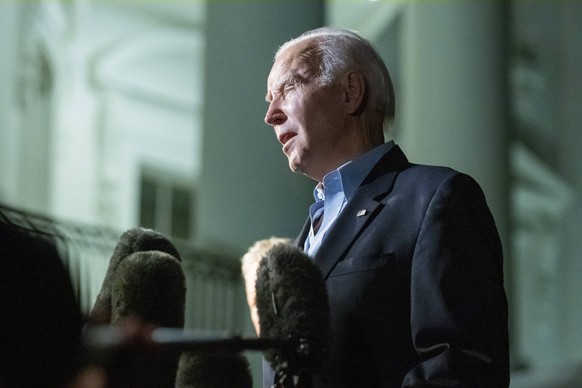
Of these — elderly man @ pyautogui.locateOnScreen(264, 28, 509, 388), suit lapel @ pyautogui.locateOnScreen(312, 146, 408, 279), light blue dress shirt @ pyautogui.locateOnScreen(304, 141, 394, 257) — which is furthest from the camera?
light blue dress shirt @ pyautogui.locateOnScreen(304, 141, 394, 257)

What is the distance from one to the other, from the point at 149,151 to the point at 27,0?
623cm

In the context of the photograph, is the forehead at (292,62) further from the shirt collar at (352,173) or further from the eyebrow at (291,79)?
the shirt collar at (352,173)

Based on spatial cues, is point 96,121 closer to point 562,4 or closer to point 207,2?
point 562,4

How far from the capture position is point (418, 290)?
247 centimetres

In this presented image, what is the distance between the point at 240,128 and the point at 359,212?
5.22 metres

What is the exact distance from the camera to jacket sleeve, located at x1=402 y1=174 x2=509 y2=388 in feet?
7.74

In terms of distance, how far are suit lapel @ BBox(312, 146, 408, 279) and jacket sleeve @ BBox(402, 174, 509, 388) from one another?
16 cm

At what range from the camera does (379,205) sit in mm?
2674

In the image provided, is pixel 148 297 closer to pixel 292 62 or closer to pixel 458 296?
pixel 458 296

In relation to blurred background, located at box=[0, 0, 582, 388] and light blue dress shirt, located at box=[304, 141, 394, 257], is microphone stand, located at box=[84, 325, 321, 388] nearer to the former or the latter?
blurred background, located at box=[0, 0, 582, 388]

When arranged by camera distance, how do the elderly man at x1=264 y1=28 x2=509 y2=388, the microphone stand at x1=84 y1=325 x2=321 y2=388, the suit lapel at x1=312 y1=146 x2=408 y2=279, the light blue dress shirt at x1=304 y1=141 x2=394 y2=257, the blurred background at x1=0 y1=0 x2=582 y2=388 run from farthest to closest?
1. the blurred background at x1=0 y1=0 x2=582 y2=388
2. the light blue dress shirt at x1=304 y1=141 x2=394 y2=257
3. the suit lapel at x1=312 y1=146 x2=408 y2=279
4. the elderly man at x1=264 y1=28 x2=509 y2=388
5. the microphone stand at x1=84 y1=325 x2=321 y2=388

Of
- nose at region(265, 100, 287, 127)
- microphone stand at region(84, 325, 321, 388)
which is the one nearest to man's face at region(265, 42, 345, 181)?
nose at region(265, 100, 287, 127)

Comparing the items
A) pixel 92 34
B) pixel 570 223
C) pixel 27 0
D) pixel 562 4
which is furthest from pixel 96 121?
pixel 570 223

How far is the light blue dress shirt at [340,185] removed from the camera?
2.76m
